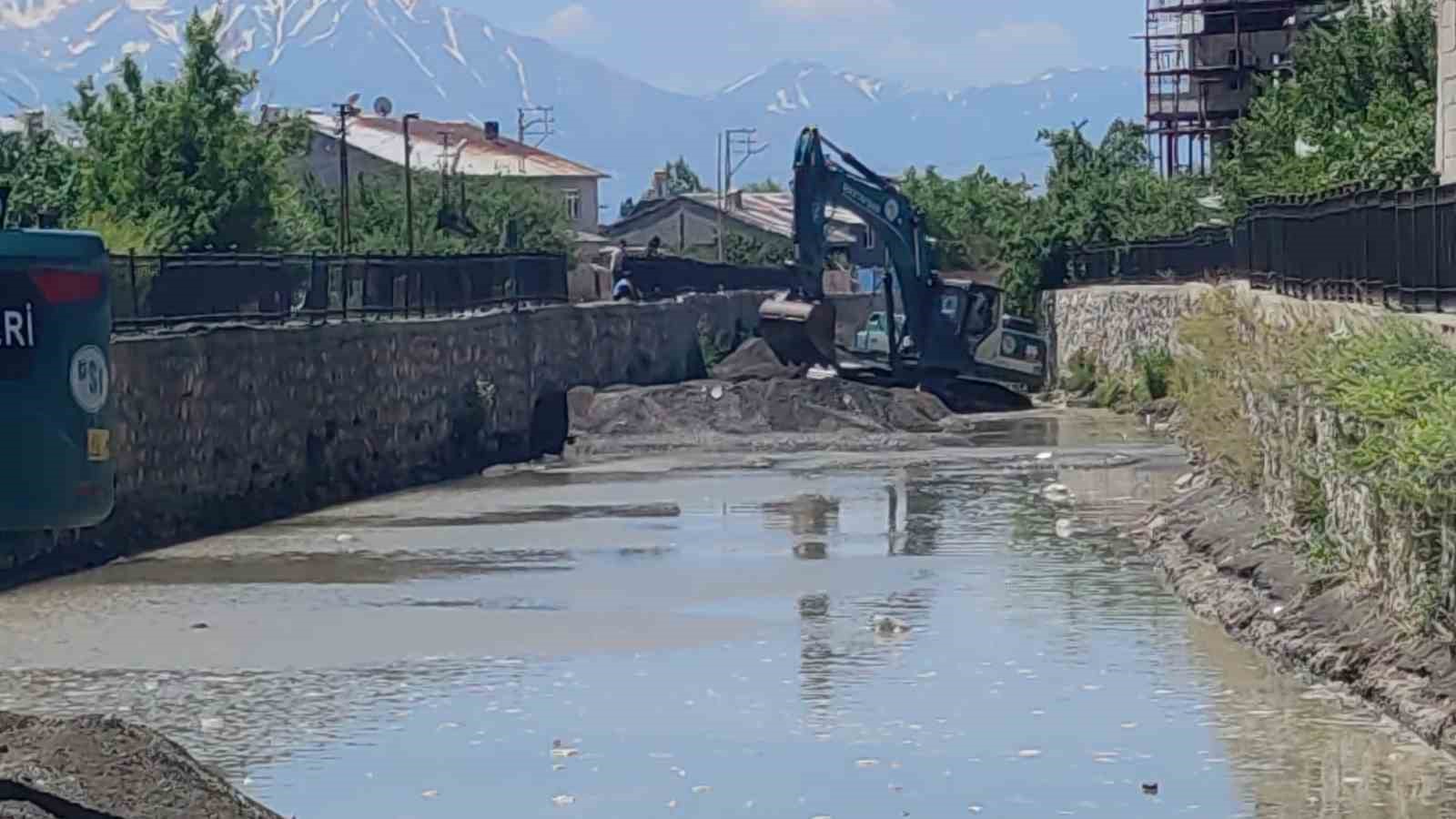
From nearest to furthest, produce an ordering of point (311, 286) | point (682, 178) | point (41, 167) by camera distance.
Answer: point (311, 286) → point (41, 167) → point (682, 178)

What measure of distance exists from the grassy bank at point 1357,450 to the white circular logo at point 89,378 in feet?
22.4

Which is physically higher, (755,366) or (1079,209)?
(1079,209)

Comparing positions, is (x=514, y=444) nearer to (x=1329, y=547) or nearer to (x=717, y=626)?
(x=717, y=626)

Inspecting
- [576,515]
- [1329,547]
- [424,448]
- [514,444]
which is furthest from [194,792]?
[514,444]

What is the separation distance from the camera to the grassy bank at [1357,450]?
14703 mm

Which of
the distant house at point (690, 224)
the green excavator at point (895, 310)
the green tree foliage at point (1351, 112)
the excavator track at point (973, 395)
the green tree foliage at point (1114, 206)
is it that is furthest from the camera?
the distant house at point (690, 224)

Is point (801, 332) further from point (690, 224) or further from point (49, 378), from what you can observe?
point (690, 224)

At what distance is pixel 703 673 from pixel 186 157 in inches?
1704

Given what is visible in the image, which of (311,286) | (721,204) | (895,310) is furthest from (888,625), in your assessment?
(721,204)

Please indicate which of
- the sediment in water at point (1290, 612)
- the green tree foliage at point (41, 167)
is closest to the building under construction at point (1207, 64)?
the green tree foliage at point (41, 167)

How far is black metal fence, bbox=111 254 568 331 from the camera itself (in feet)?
96.1

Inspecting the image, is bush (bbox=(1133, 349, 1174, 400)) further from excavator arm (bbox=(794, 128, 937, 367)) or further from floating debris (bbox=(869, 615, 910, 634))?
floating debris (bbox=(869, 615, 910, 634))

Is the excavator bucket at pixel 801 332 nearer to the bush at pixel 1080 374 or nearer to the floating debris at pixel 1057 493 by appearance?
the bush at pixel 1080 374

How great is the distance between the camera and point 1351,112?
140 feet
